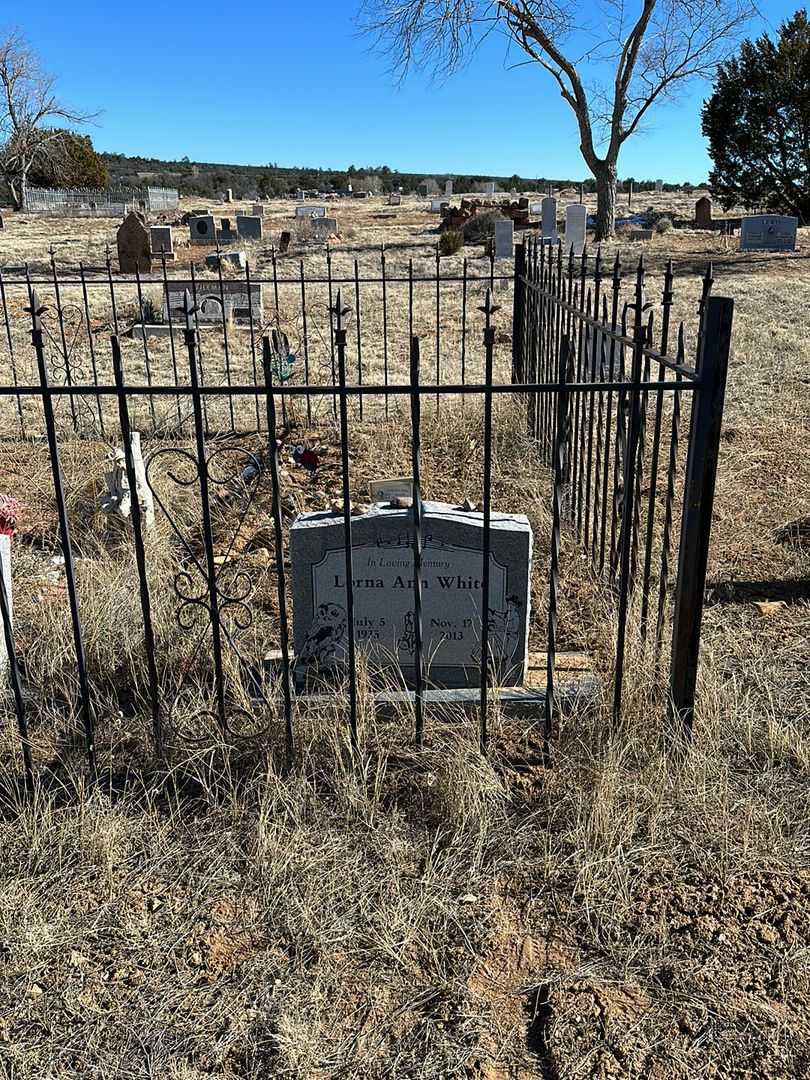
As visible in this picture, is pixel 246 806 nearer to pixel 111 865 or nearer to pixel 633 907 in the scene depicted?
pixel 111 865

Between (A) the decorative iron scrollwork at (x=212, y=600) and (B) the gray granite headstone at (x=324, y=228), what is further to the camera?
(B) the gray granite headstone at (x=324, y=228)

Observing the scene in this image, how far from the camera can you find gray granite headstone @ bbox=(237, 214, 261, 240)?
25641 millimetres

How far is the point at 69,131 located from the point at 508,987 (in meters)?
60.6

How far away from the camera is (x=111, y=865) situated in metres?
2.53

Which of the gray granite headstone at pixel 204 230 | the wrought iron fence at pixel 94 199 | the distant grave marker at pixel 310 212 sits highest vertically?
the wrought iron fence at pixel 94 199

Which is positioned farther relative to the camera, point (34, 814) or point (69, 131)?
point (69, 131)

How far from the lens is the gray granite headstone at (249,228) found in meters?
25.6

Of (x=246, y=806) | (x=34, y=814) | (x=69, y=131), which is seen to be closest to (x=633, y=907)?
(x=246, y=806)

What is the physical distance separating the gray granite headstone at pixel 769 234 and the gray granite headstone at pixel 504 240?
6.65 meters

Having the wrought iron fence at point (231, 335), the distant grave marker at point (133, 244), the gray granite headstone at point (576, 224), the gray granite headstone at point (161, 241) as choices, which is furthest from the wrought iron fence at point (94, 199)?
the wrought iron fence at point (231, 335)

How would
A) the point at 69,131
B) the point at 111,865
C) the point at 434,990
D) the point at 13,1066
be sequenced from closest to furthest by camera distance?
the point at 13,1066 < the point at 434,990 < the point at 111,865 < the point at 69,131

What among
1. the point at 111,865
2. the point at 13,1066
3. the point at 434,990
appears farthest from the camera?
the point at 111,865

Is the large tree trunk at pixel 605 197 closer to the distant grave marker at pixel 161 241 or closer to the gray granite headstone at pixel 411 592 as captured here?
the distant grave marker at pixel 161 241

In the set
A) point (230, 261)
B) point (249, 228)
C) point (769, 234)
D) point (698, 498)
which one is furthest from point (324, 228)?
point (698, 498)
